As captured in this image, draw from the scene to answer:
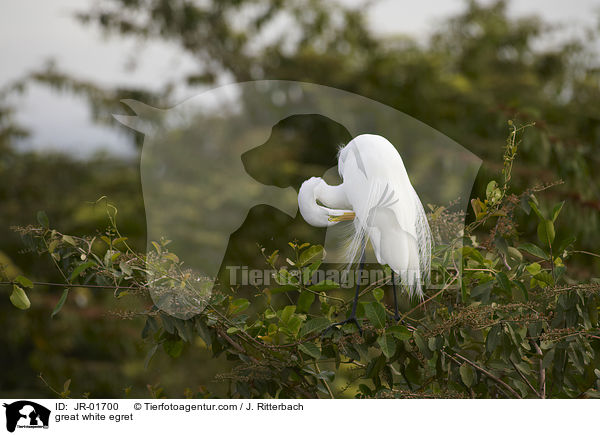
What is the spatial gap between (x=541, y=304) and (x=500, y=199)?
0.13 m

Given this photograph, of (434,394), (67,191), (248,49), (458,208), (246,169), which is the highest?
(248,49)

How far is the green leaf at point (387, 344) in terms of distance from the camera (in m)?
0.54

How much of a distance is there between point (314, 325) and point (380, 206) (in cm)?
16

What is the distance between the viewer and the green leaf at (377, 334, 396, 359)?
54cm

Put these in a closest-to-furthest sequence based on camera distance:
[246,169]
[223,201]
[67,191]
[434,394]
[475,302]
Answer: [434,394] → [475,302] → [246,169] → [223,201] → [67,191]

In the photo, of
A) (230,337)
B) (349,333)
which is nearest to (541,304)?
(349,333)

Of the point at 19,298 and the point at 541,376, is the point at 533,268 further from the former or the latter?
the point at 19,298

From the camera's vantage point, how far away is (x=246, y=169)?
1.03m

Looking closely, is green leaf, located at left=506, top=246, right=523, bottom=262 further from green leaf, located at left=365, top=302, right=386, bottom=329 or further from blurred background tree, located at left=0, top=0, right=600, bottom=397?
blurred background tree, located at left=0, top=0, right=600, bottom=397

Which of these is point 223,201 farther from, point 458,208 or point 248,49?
point 248,49

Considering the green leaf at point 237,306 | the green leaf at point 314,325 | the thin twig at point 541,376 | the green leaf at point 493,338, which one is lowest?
the thin twig at point 541,376

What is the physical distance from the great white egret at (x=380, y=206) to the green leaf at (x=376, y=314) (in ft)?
0.10
